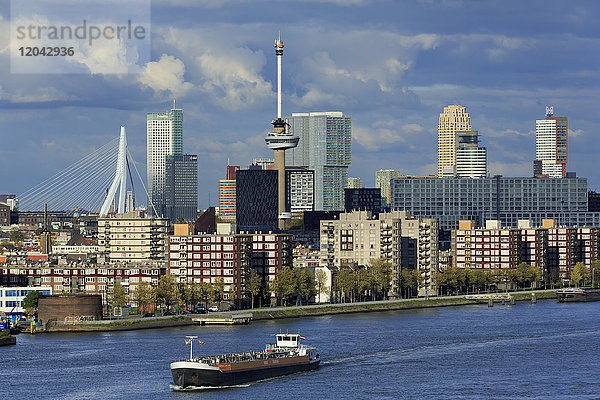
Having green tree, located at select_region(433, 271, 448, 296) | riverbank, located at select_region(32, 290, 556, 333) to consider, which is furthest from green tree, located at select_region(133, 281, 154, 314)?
green tree, located at select_region(433, 271, 448, 296)

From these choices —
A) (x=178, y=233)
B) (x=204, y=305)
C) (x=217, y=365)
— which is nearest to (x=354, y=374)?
(x=217, y=365)

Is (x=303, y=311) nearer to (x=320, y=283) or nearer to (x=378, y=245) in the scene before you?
(x=320, y=283)

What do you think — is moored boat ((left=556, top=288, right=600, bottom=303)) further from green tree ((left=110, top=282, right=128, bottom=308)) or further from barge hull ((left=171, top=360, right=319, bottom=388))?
barge hull ((left=171, top=360, right=319, bottom=388))

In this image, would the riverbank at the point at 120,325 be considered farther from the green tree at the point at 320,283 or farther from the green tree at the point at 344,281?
the green tree at the point at 344,281

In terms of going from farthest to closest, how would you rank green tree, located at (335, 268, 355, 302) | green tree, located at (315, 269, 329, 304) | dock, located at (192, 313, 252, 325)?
green tree, located at (335, 268, 355, 302) < green tree, located at (315, 269, 329, 304) < dock, located at (192, 313, 252, 325)

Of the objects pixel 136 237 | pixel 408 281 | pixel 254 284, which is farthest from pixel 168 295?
pixel 136 237
